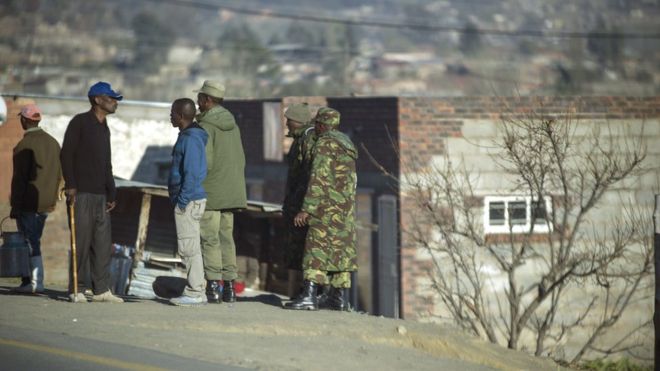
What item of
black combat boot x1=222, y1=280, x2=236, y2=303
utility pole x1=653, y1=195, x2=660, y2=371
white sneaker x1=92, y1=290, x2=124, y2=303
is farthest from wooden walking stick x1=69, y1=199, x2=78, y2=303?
utility pole x1=653, y1=195, x2=660, y2=371

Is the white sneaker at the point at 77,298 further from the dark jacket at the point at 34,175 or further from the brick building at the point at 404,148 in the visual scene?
the brick building at the point at 404,148

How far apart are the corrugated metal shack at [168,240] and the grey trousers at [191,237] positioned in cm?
539

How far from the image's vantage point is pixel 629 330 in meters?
22.1

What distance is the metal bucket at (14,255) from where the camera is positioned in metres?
13.1

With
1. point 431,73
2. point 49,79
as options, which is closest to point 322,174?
point 49,79

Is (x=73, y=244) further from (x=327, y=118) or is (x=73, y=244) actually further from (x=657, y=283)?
(x=657, y=283)

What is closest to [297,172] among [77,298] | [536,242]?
[77,298]

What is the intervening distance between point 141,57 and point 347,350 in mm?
109080

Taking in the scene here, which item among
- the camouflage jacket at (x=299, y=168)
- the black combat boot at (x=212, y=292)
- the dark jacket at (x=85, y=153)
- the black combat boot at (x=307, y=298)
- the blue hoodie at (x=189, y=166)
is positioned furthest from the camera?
the black combat boot at (x=212, y=292)

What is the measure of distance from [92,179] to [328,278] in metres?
2.44

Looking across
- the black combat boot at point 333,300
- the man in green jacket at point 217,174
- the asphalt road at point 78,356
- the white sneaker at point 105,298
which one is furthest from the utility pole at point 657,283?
the white sneaker at point 105,298

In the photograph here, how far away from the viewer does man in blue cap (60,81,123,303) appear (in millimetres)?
12414

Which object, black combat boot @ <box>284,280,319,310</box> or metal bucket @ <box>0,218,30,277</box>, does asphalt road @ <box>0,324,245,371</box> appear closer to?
metal bucket @ <box>0,218,30,277</box>

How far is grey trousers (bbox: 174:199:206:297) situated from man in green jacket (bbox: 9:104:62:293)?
1.61m
